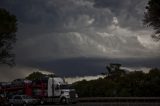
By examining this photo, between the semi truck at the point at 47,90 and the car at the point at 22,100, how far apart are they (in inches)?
114

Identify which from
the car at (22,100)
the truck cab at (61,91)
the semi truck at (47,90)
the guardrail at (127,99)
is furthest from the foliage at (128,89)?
the car at (22,100)

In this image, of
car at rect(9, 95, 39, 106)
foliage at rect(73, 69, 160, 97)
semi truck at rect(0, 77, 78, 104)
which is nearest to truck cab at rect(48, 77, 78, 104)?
semi truck at rect(0, 77, 78, 104)

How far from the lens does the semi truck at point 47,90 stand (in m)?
66.9

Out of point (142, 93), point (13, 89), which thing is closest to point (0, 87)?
point (13, 89)

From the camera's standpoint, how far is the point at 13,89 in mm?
73812

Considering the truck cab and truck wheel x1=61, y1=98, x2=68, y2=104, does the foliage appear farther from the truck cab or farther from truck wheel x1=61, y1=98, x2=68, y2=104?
truck wheel x1=61, y1=98, x2=68, y2=104

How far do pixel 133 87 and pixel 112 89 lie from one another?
5248 mm

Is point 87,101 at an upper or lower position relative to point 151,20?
lower

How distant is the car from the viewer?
64688 millimetres

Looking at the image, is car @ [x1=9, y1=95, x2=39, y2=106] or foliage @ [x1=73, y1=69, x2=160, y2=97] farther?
foliage @ [x1=73, y1=69, x2=160, y2=97]

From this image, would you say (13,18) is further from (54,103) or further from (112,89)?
(112,89)

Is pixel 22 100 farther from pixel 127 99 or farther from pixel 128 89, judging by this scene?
pixel 128 89

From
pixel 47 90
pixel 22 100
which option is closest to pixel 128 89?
pixel 47 90

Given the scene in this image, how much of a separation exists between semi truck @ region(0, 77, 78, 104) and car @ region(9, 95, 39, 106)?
9.48ft
